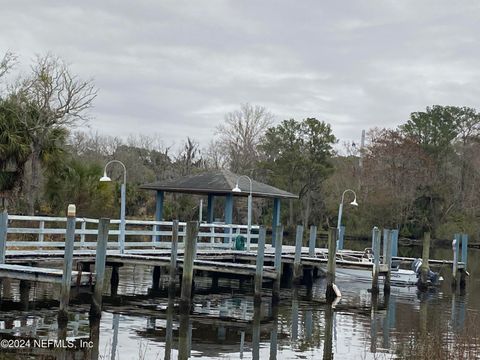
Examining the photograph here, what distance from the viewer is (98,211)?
1628 inches

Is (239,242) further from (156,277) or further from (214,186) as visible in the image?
(156,277)

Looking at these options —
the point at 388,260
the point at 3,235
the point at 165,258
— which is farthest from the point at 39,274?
the point at 388,260

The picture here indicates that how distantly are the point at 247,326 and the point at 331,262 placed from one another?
24.7 ft

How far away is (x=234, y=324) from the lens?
2308 cm

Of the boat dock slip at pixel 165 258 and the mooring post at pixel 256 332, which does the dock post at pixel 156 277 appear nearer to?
the boat dock slip at pixel 165 258

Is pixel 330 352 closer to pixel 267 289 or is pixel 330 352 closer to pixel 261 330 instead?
pixel 261 330

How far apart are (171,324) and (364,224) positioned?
176 ft

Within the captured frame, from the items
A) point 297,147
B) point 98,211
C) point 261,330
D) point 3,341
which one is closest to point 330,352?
point 261,330

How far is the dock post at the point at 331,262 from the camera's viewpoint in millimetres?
29594

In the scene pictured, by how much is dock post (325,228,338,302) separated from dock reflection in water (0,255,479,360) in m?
0.42

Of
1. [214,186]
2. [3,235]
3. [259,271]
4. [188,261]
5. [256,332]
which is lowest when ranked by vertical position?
[256,332]

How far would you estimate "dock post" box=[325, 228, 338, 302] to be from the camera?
2959 cm

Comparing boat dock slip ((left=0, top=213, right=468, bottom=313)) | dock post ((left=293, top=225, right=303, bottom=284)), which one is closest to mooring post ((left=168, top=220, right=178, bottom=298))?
boat dock slip ((left=0, top=213, right=468, bottom=313))

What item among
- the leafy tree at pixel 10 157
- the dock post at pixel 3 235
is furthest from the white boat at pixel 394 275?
the dock post at pixel 3 235
